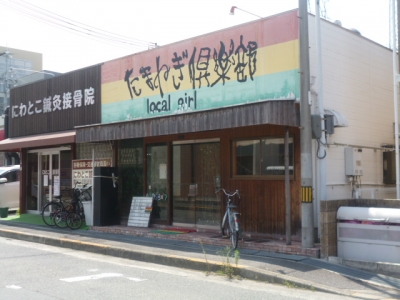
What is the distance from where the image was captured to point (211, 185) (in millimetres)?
12992

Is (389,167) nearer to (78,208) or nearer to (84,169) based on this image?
(78,208)

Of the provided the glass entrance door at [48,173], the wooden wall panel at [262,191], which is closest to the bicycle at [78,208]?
the glass entrance door at [48,173]

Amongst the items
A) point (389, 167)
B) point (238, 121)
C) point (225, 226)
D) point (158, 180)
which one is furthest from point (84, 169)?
point (389, 167)

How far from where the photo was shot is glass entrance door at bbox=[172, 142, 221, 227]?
13.0 m

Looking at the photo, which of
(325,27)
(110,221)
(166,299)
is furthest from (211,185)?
(166,299)

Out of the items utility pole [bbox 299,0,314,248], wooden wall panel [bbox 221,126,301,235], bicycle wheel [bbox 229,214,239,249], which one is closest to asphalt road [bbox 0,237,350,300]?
bicycle wheel [bbox 229,214,239,249]

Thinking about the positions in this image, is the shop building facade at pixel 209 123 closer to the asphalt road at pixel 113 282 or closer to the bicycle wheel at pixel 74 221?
the bicycle wheel at pixel 74 221

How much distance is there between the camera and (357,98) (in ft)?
41.1

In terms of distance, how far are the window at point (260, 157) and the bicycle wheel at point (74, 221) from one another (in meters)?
5.32

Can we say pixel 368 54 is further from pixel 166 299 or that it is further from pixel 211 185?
pixel 166 299

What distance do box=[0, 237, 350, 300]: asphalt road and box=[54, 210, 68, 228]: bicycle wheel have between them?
12.1 feet

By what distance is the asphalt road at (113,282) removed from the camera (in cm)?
766

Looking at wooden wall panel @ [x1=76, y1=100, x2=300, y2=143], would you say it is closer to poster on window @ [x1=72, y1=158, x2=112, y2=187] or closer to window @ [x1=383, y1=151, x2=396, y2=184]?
poster on window @ [x1=72, y1=158, x2=112, y2=187]

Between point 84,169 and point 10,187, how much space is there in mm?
5238
